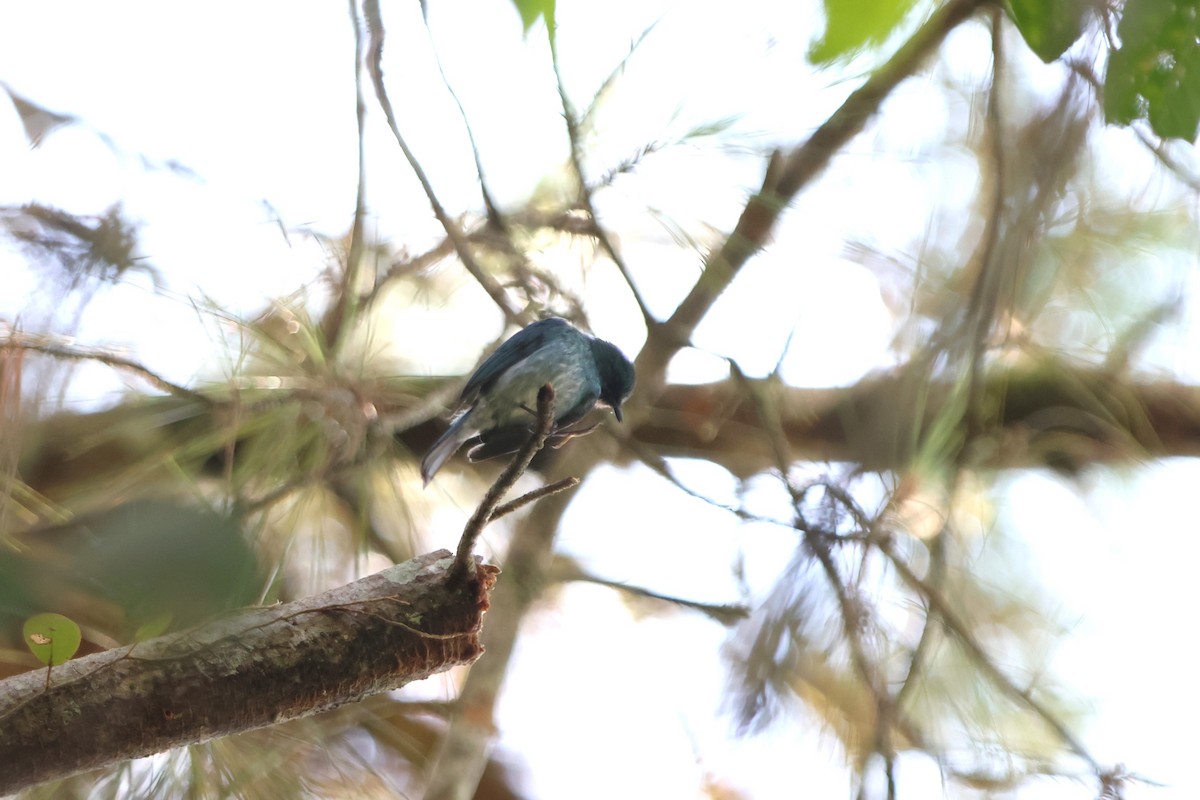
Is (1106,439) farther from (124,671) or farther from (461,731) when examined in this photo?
(124,671)

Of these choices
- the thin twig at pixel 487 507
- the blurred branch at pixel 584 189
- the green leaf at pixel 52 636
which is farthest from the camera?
the blurred branch at pixel 584 189

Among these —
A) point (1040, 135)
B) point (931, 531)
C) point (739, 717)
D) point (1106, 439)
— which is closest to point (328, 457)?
point (739, 717)

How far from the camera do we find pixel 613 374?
182cm

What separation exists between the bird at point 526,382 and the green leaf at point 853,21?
36.0 inches

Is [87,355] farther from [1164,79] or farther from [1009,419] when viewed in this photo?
[1009,419]

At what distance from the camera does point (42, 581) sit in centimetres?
73

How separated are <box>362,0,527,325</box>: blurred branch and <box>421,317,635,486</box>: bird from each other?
0.19 m

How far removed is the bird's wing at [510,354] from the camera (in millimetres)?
1729

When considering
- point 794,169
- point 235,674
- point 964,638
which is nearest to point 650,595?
point 964,638

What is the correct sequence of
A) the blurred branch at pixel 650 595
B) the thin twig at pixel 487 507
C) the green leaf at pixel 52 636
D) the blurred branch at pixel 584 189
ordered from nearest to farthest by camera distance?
1. the green leaf at pixel 52 636
2. the thin twig at pixel 487 507
3. the blurred branch at pixel 584 189
4. the blurred branch at pixel 650 595

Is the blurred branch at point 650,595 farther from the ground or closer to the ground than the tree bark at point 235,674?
farther from the ground

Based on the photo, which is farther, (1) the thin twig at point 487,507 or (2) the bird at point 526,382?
(2) the bird at point 526,382

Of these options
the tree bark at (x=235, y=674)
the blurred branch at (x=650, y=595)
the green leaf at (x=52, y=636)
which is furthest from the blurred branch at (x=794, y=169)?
the green leaf at (x=52, y=636)

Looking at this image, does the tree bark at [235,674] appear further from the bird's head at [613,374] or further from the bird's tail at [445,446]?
the bird's head at [613,374]
